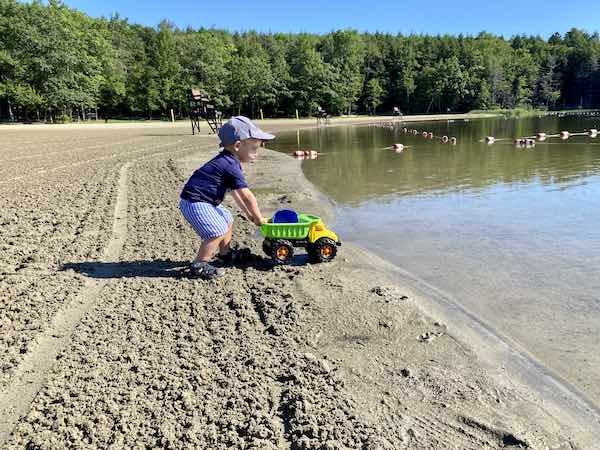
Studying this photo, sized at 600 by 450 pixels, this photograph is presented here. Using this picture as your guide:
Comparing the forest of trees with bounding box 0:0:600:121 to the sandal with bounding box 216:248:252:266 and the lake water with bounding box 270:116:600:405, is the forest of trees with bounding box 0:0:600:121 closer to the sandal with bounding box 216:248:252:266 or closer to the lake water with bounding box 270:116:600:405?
the lake water with bounding box 270:116:600:405

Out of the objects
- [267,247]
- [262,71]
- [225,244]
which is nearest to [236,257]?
[225,244]

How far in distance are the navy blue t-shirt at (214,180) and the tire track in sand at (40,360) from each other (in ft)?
4.80

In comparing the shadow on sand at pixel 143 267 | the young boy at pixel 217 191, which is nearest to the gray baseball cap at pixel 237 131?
the young boy at pixel 217 191

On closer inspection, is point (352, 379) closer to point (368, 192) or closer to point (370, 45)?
point (368, 192)

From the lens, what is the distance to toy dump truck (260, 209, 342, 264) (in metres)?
5.99

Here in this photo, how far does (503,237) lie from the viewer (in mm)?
7223

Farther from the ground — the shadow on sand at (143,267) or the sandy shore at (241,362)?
the shadow on sand at (143,267)

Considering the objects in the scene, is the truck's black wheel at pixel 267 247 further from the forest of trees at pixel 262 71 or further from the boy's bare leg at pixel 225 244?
the forest of trees at pixel 262 71

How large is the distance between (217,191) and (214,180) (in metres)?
0.14

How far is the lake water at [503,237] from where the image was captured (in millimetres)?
4320

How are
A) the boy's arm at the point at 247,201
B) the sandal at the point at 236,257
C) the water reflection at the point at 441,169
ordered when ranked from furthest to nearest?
the water reflection at the point at 441,169 < the sandal at the point at 236,257 < the boy's arm at the point at 247,201

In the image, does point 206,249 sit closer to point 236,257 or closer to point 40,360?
point 236,257

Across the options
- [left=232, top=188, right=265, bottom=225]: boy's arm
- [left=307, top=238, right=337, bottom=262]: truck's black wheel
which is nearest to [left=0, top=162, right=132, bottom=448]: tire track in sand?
[left=232, top=188, right=265, bottom=225]: boy's arm

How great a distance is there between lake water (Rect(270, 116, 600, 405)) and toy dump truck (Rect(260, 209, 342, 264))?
103cm
